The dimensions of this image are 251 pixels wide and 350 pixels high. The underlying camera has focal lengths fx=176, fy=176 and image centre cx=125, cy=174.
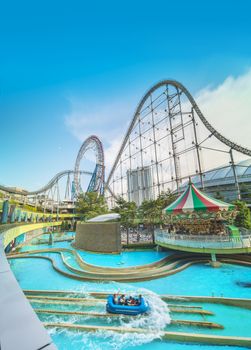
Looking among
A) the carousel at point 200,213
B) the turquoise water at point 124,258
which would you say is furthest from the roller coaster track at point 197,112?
the turquoise water at point 124,258

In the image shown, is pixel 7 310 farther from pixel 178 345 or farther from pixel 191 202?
pixel 191 202

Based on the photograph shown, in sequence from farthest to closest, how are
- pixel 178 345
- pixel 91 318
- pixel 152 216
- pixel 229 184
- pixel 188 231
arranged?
pixel 229 184, pixel 152 216, pixel 188 231, pixel 91 318, pixel 178 345

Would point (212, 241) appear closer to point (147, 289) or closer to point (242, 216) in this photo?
point (147, 289)

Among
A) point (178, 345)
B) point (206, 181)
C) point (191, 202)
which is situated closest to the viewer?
point (178, 345)

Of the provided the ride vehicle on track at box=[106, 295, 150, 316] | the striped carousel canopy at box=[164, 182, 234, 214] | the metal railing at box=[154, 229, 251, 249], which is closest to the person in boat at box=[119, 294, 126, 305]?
the ride vehicle on track at box=[106, 295, 150, 316]

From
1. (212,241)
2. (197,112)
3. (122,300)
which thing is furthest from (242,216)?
(122,300)

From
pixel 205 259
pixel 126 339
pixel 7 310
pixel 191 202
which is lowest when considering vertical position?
pixel 126 339

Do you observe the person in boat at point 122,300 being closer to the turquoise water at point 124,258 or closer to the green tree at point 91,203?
the turquoise water at point 124,258

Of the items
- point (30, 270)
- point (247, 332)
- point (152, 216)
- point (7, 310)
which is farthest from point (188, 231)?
point (7, 310)
